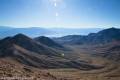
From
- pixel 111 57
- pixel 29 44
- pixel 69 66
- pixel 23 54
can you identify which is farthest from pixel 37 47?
pixel 111 57

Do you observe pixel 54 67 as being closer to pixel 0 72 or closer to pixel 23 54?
pixel 23 54

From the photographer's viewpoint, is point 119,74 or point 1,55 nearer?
point 119,74

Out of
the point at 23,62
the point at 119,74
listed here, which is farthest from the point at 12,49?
the point at 119,74

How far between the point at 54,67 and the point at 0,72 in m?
100

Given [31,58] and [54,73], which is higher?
[31,58]

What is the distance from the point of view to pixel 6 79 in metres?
20.2

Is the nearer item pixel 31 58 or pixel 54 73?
pixel 54 73

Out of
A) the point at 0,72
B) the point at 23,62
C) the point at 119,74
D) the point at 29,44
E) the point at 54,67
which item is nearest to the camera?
the point at 0,72

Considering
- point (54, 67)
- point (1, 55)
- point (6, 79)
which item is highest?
point (6, 79)

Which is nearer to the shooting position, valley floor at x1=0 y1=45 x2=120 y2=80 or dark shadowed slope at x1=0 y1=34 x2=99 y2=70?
→ valley floor at x1=0 y1=45 x2=120 y2=80

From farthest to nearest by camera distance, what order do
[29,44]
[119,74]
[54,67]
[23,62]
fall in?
1. [29,44]
2. [54,67]
3. [23,62]
4. [119,74]

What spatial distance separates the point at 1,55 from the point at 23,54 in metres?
14.6

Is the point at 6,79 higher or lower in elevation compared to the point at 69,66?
higher

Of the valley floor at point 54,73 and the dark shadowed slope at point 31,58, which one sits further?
the dark shadowed slope at point 31,58
